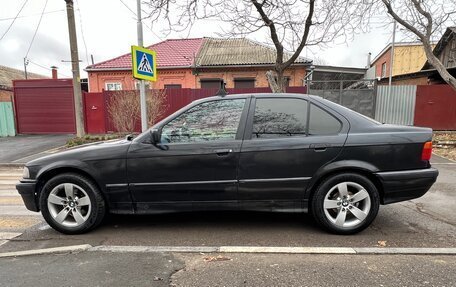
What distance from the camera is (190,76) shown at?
22.8m

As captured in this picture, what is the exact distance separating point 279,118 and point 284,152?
1.45ft

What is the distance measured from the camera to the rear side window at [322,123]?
4.02 m

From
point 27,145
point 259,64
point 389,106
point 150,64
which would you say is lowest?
point 27,145

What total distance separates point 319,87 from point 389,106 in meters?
3.88

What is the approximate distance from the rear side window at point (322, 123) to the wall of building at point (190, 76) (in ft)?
59.4

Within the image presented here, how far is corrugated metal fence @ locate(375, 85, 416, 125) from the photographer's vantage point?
15.4 metres

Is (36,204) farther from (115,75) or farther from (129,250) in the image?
(115,75)

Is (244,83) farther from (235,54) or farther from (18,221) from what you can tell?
(18,221)

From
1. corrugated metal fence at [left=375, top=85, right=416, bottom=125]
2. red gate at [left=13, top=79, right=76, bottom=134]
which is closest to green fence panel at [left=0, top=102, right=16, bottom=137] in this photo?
red gate at [left=13, top=79, right=76, bottom=134]

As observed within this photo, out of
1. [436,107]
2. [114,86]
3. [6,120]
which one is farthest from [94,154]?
[114,86]

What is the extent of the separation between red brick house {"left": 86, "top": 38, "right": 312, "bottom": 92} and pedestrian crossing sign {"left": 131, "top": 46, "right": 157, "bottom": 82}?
13081 millimetres

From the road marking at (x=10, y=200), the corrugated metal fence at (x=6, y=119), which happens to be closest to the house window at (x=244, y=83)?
the corrugated metal fence at (x=6, y=119)

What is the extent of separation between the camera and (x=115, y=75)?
23422 millimetres

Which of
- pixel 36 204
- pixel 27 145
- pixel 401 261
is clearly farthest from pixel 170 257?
pixel 27 145
